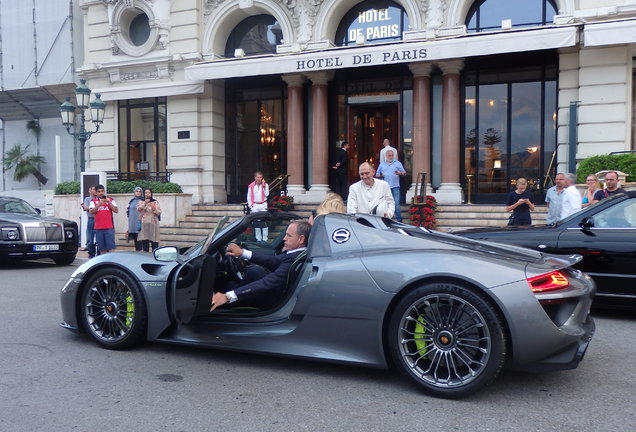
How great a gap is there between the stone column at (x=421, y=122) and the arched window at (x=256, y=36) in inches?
191

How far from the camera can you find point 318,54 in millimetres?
14477

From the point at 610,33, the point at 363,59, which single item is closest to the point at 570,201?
the point at 610,33

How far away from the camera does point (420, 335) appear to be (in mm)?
3650

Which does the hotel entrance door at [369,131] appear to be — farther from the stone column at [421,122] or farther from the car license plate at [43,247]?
the car license plate at [43,247]

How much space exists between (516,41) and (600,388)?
10712 mm

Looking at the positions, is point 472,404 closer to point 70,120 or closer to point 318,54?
point 318,54

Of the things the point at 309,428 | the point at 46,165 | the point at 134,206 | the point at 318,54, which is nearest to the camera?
the point at 309,428

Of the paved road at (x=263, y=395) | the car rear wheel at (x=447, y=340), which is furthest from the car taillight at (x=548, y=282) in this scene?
the paved road at (x=263, y=395)

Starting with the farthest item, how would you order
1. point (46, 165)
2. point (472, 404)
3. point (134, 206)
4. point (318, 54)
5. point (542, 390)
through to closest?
point (46, 165), point (318, 54), point (134, 206), point (542, 390), point (472, 404)

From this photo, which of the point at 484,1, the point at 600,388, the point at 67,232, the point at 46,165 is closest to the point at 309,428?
the point at 600,388

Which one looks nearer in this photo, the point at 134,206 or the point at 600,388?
the point at 600,388

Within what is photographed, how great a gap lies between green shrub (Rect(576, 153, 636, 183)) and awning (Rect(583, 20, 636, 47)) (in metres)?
2.51

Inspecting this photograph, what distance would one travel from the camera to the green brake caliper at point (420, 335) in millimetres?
3646

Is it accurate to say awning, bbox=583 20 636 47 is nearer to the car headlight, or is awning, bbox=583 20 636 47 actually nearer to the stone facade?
the stone facade
